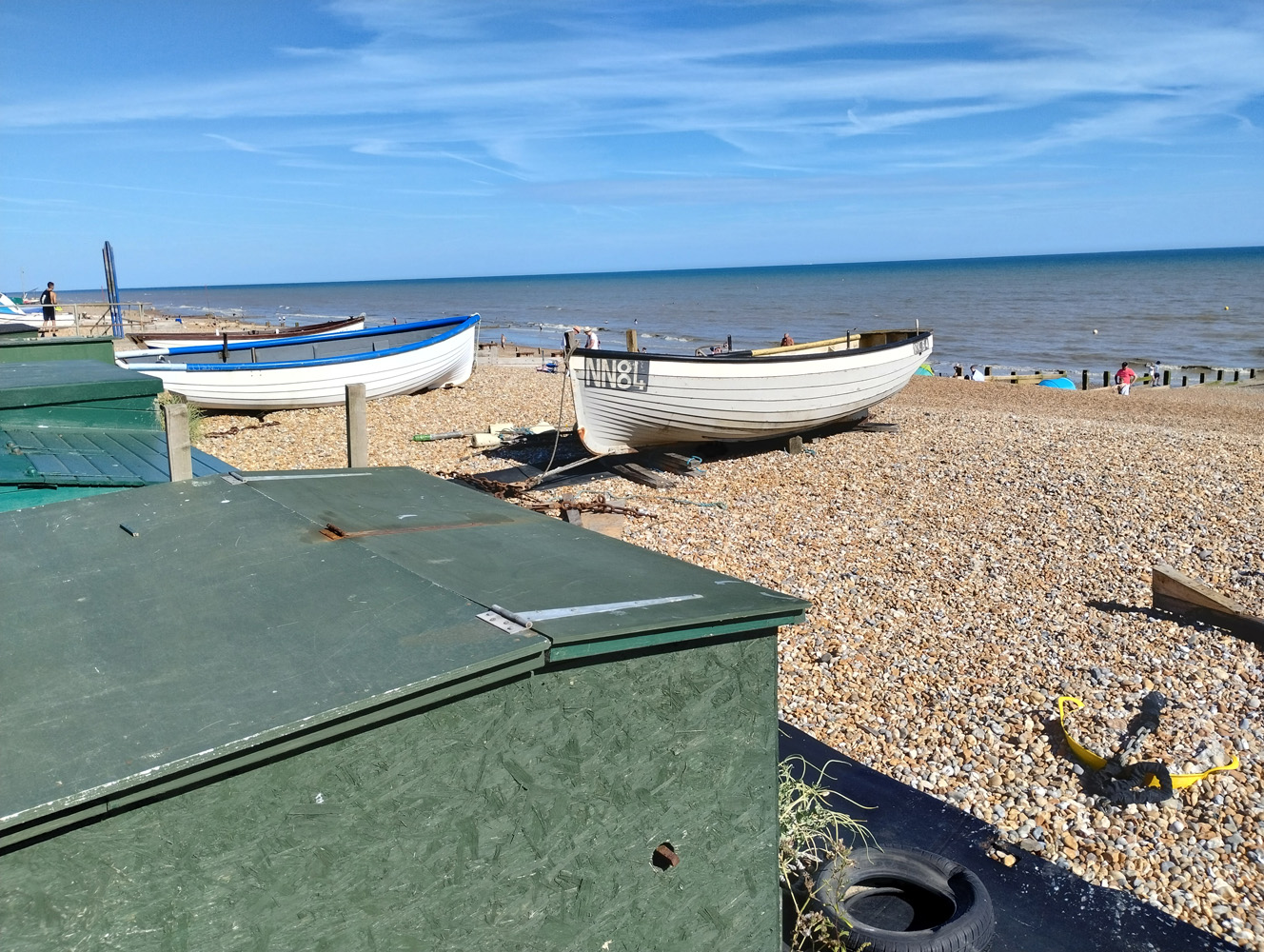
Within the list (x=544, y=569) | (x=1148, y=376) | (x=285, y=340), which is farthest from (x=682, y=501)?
(x=1148, y=376)

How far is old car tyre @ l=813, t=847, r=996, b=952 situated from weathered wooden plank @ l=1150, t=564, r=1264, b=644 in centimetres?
415

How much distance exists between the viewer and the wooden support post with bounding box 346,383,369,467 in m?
7.18

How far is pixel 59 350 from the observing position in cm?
836

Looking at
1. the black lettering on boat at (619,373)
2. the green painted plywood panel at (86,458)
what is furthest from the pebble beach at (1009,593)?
the green painted plywood panel at (86,458)

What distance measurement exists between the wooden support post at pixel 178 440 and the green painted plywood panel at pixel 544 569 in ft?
2.91

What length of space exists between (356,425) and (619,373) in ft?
16.9

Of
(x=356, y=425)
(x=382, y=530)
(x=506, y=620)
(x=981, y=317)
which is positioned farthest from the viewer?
(x=981, y=317)

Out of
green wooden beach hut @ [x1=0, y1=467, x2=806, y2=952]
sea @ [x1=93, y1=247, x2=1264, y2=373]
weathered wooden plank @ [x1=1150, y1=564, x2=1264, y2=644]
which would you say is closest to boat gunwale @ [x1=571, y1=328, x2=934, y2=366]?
weathered wooden plank @ [x1=1150, y1=564, x2=1264, y2=644]

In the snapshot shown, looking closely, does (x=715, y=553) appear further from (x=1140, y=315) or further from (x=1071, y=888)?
(x=1140, y=315)

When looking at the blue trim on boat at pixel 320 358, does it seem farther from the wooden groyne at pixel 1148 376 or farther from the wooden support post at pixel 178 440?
the wooden groyne at pixel 1148 376

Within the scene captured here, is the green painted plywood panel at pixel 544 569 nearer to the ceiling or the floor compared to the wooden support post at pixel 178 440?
nearer to the floor

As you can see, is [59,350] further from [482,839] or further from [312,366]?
[312,366]

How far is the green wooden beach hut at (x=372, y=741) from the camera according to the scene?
1.99 meters

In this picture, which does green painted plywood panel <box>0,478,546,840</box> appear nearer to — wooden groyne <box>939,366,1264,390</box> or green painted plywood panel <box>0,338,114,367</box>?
green painted plywood panel <box>0,338,114,367</box>
